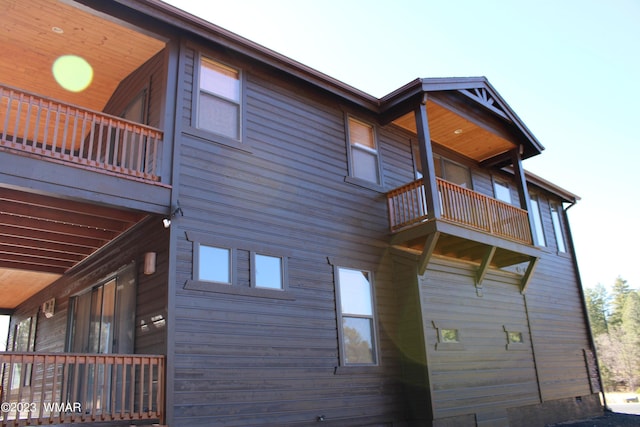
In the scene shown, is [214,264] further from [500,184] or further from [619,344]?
[619,344]

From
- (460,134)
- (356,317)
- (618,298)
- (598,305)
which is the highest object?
(618,298)

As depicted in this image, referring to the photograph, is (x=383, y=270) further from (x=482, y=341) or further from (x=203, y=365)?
(x=203, y=365)

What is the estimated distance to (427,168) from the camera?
9711 mm

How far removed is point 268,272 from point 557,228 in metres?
11.8

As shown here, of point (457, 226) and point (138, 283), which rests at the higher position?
point (457, 226)

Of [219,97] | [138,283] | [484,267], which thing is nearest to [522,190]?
[484,267]

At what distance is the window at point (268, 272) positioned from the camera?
26.2ft

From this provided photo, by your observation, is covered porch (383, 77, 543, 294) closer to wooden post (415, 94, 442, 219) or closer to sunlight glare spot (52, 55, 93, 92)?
wooden post (415, 94, 442, 219)

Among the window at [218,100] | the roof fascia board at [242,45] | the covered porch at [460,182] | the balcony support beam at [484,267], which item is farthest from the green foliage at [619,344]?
the window at [218,100]

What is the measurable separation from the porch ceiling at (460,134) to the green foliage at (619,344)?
28019 mm

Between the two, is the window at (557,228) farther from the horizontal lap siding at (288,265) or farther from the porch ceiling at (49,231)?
the porch ceiling at (49,231)

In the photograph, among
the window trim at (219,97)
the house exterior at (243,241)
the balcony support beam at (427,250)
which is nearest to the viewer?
the house exterior at (243,241)

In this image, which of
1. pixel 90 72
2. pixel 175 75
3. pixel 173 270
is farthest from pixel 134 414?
pixel 90 72

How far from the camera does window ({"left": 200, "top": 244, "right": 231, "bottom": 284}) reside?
740 cm
